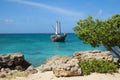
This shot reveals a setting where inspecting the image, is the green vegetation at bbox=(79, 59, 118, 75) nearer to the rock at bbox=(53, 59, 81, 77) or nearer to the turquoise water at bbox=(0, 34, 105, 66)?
the rock at bbox=(53, 59, 81, 77)

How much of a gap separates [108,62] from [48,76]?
152 inches

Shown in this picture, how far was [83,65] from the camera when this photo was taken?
1645cm

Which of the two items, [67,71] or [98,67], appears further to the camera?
[98,67]

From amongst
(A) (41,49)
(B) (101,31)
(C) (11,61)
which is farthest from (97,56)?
(A) (41,49)

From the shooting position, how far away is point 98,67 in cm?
1627

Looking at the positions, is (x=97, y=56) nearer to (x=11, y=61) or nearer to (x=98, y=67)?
(x=98, y=67)

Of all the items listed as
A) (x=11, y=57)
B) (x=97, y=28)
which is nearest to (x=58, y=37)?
(x=11, y=57)

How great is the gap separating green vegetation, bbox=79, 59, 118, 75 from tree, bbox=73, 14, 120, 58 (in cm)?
151

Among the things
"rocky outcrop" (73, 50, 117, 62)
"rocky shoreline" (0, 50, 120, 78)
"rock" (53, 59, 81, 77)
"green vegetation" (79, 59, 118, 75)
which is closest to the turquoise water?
"rocky shoreline" (0, 50, 120, 78)

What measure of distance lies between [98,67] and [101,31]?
7.80 feet

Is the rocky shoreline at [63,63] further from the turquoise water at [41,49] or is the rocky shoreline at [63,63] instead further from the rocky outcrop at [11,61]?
the turquoise water at [41,49]

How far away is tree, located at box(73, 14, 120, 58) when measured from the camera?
1722 centimetres

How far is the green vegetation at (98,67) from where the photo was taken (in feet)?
52.5

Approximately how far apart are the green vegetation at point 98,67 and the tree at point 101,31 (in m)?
1.51
